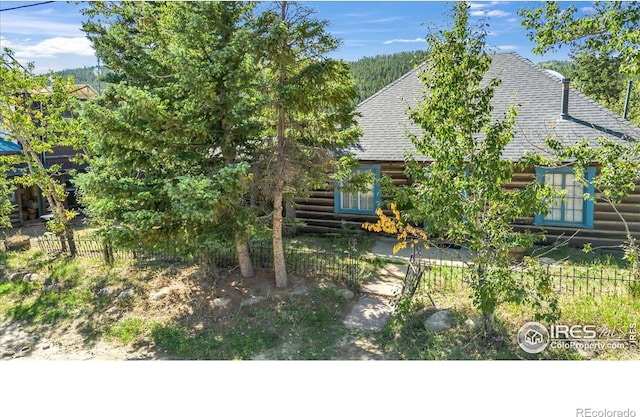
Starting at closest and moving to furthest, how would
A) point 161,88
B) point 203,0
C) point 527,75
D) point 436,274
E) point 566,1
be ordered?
1. point 566,1
2. point 203,0
3. point 161,88
4. point 436,274
5. point 527,75

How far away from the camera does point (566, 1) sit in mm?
7223

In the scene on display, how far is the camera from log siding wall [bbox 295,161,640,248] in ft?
37.1

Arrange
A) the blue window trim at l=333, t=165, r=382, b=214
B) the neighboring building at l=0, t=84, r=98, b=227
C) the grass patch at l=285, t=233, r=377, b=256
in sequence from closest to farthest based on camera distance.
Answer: the grass patch at l=285, t=233, r=377, b=256 → the blue window trim at l=333, t=165, r=382, b=214 → the neighboring building at l=0, t=84, r=98, b=227

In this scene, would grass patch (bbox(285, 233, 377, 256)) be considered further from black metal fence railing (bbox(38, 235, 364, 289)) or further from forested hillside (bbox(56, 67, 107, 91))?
forested hillside (bbox(56, 67, 107, 91))

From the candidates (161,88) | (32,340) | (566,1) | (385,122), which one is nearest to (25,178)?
(32,340)

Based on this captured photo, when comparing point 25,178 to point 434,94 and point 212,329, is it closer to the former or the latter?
point 212,329

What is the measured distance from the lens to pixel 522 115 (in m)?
12.5

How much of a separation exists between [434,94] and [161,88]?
17.2 ft

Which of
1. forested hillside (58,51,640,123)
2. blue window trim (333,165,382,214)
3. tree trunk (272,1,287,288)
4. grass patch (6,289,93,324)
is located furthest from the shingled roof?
grass patch (6,289,93,324)

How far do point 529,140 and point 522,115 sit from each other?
136 centimetres

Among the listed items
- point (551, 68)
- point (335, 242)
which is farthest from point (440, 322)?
point (551, 68)

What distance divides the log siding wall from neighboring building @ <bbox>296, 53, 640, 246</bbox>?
0.07 feet

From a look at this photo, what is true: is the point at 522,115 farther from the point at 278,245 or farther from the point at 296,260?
the point at 278,245

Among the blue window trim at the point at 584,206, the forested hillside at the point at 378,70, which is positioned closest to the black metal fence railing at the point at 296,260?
the blue window trim at the point at 584,206
